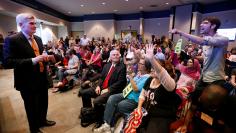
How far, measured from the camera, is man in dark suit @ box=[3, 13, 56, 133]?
186cm

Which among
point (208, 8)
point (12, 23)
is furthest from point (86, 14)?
point (208, 8)

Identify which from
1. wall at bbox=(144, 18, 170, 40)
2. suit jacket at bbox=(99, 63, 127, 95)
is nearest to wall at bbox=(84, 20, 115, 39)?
wall at bbox=(144, 18, 170, 40)

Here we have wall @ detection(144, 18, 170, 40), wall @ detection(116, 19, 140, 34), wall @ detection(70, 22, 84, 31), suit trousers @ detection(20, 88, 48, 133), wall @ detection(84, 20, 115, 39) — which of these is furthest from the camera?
wall @ detection(70, 22, 84, 31)

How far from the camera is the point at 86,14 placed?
1340cm

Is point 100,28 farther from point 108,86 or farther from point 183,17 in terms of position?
point 108,86

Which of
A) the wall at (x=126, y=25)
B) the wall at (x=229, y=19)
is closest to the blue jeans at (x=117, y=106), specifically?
the wall at (x=229, y=19)

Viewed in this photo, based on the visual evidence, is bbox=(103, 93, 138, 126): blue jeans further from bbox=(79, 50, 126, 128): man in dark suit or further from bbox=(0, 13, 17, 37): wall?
bbox=(0, 13, 17, 37): wall

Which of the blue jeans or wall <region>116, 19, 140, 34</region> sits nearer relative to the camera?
the blue jeans

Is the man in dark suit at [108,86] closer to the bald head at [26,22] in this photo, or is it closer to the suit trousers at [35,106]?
the suit trousers at [35,106]

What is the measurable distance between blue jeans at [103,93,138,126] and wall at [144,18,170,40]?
10487mm

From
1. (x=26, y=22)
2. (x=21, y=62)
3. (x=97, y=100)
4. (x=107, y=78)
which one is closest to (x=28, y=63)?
(x=21, y=62)

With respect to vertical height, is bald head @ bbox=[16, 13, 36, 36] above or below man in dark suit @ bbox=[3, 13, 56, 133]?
above

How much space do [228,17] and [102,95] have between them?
919 cm

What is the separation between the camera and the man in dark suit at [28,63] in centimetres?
186
